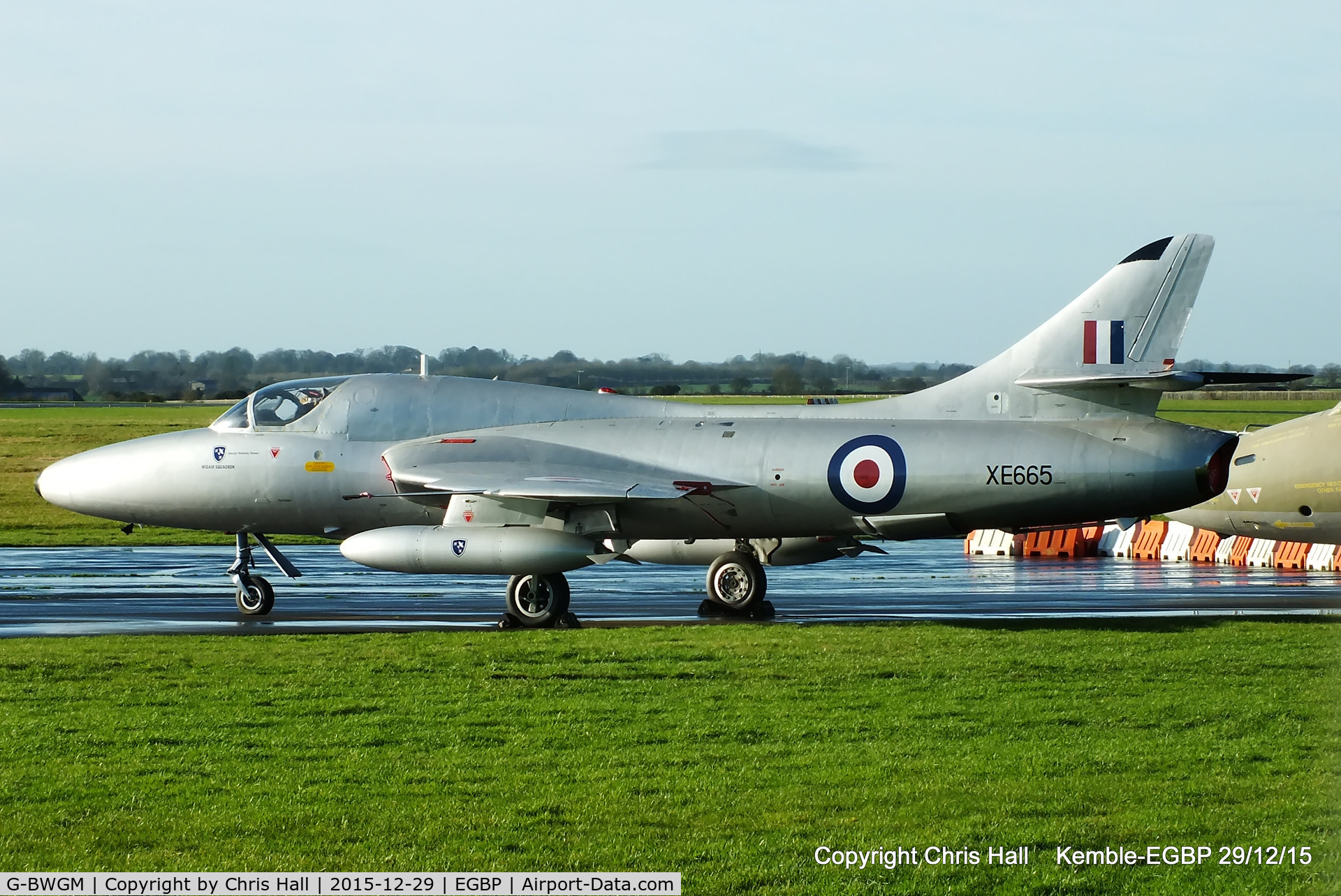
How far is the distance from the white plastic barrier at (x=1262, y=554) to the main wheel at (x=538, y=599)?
17917mm

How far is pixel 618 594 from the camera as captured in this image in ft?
78.8

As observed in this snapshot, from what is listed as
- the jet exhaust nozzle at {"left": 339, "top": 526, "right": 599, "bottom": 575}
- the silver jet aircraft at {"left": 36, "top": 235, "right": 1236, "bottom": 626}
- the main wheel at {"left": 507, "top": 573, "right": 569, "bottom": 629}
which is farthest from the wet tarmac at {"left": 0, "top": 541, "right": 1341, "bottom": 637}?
the silver jet aircraft at {"left": 36, "top": 235, "right": 1236, "bottom": 626}

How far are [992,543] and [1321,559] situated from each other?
7.80 m

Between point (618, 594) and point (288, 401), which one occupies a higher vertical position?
point (288, 401)

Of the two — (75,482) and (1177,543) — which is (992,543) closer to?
(1177,543)

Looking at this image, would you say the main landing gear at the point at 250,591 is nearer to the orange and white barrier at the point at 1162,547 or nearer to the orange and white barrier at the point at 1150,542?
the orange and white barrier at the point at 1162,547

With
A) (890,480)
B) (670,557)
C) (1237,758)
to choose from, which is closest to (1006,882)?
(1237,758)

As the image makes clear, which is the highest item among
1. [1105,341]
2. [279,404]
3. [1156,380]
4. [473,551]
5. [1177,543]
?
[1105,341]

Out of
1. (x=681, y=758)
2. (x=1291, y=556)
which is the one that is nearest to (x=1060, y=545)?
(x=1291, y=556)

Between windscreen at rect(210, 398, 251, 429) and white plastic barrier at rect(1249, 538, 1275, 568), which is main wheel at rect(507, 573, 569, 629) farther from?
white plastic barrier at rect(1249, 538, 1275, 568)

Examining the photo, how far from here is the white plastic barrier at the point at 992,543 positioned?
1352 inches

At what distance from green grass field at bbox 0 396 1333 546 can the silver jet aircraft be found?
3799 millimetres

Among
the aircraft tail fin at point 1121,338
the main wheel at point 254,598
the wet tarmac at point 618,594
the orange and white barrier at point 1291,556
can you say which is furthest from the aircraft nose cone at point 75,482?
the orange and white barrier at point 1291,556

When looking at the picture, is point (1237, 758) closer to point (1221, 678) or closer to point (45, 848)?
point (1221, 678)
